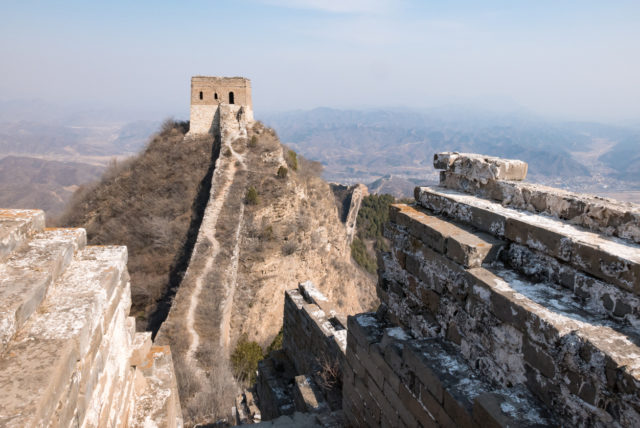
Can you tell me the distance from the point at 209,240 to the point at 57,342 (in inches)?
609

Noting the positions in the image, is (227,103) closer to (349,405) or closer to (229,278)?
(229,278)

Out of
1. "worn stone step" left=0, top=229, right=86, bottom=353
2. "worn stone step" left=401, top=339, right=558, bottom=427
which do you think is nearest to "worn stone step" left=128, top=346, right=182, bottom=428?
"worn stone step" left=0, top=229, right=86, bottom=353

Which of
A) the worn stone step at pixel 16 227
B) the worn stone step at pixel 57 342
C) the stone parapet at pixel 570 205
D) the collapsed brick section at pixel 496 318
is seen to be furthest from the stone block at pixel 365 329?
the worn stone step at pixel 16 227

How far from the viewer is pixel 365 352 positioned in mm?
3408

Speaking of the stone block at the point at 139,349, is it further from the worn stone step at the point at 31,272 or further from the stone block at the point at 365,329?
the stone block at the point at 365,329

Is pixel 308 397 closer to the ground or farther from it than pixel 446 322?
closer to the ground

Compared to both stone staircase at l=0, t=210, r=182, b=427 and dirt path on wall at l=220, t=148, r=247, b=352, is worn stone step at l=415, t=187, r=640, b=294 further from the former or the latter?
dirt path on wall at l=220, t=148, r=247, b=352

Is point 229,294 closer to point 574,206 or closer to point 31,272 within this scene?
point 31,272

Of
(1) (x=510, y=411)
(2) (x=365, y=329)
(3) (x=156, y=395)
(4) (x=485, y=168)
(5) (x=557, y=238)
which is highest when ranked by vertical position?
(4) (x=485, y=168)

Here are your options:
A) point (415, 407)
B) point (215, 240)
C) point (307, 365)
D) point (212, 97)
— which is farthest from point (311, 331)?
point (212, 97)

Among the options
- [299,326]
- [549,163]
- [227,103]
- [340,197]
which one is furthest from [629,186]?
[299,326]

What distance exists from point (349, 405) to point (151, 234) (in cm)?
1726

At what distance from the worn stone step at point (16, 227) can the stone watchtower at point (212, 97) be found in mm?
22982

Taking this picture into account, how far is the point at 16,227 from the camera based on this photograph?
2.42 m
